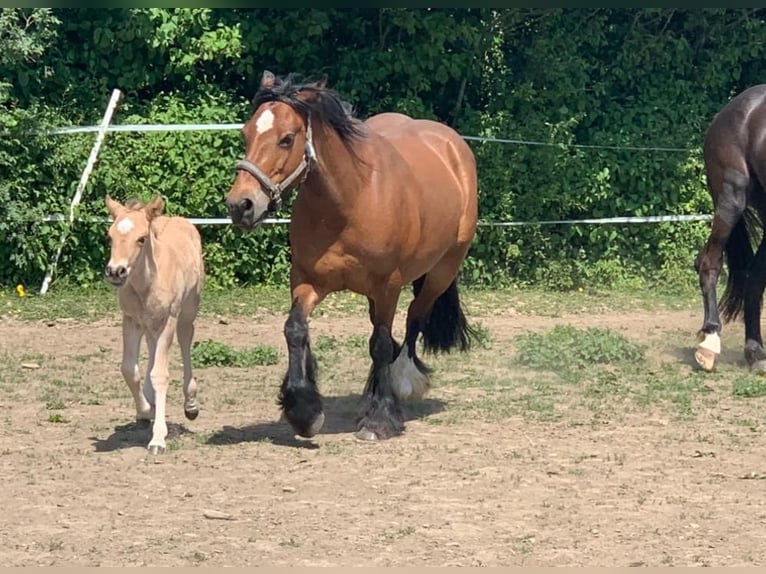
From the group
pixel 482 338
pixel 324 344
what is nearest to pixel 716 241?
pixel 482 338

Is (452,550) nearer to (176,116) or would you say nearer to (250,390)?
(250,390)

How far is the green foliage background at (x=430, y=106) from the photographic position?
13.6 m

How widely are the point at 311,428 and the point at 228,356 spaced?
2.68 m

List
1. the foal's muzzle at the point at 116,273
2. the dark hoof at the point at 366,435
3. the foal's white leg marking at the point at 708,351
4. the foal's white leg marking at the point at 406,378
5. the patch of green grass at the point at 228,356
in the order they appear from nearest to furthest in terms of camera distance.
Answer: the foal's muzzle at the point at 116,273 → the dark hoof at the point at 366,435 → the foal's white leg marking at the point at 406,378 → the foal's white leg marking at the point at 708,351 → the patch of green grass at the point at 228,356

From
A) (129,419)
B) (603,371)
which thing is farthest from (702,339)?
(129,419)

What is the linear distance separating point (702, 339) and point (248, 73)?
670 cm

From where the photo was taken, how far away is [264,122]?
285 inches

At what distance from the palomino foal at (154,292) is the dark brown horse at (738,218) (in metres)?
3.89

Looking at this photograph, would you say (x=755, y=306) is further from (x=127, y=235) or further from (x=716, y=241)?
(x=127, y=235)

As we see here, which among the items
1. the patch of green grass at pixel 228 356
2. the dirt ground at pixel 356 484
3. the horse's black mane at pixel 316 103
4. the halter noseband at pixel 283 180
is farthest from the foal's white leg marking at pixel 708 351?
the halter noseband at pixel 283 180

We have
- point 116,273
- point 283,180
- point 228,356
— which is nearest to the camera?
point 116,273

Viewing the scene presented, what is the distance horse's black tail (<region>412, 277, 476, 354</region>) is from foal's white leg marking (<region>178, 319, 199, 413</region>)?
190 cm

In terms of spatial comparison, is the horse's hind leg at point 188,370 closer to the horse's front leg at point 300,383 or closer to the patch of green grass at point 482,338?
the horse's front leg at point 300,383

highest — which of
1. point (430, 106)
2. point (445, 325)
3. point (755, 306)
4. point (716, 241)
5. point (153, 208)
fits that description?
point (430, 106)
